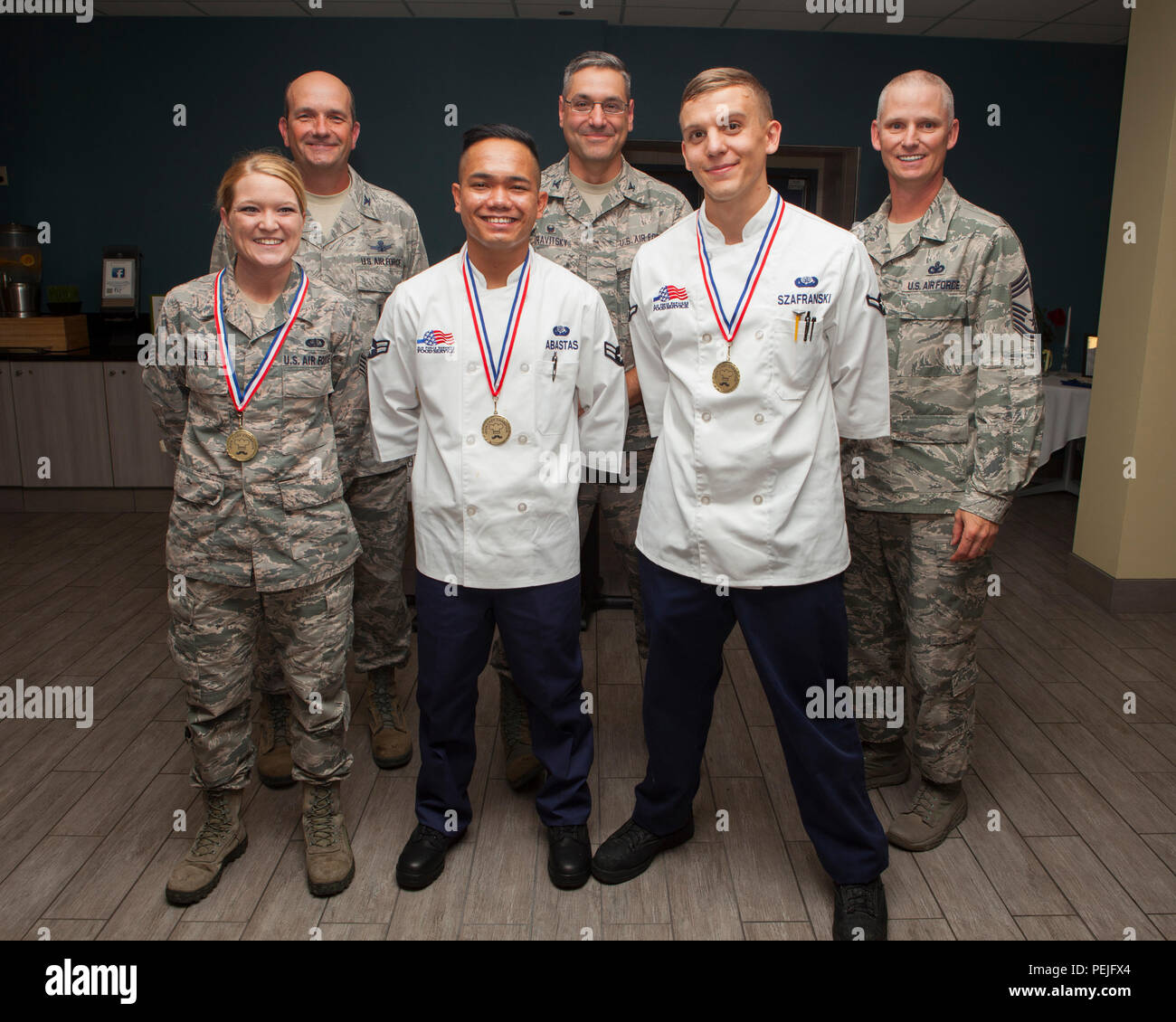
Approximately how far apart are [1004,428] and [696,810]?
125cm

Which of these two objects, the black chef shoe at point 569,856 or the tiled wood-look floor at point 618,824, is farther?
the black chef shoe at point 569,856

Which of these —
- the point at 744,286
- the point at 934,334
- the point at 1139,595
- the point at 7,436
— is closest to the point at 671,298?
the point at 744,286

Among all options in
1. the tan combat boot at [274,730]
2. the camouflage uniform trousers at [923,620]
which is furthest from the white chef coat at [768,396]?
the tan combat boot at [274,730]

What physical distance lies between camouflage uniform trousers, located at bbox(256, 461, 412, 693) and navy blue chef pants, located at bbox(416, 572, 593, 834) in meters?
0.63

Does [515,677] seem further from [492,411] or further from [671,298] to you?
[671,298]

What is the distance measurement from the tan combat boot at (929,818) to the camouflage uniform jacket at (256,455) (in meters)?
1.54

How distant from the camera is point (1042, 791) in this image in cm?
259

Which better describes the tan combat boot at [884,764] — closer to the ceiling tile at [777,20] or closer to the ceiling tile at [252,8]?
the ceiling tile at [777,20]

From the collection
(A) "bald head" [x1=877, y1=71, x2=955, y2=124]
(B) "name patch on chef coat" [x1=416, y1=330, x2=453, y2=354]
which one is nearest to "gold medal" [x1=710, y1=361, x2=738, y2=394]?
(B) "name patch on chef coat" [x1=416, y1=330, x2=453, y2=354]

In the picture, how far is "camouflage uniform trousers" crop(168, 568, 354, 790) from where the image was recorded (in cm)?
207

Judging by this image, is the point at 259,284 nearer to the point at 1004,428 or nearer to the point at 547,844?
the point at 547,844

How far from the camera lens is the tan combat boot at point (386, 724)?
272cm
